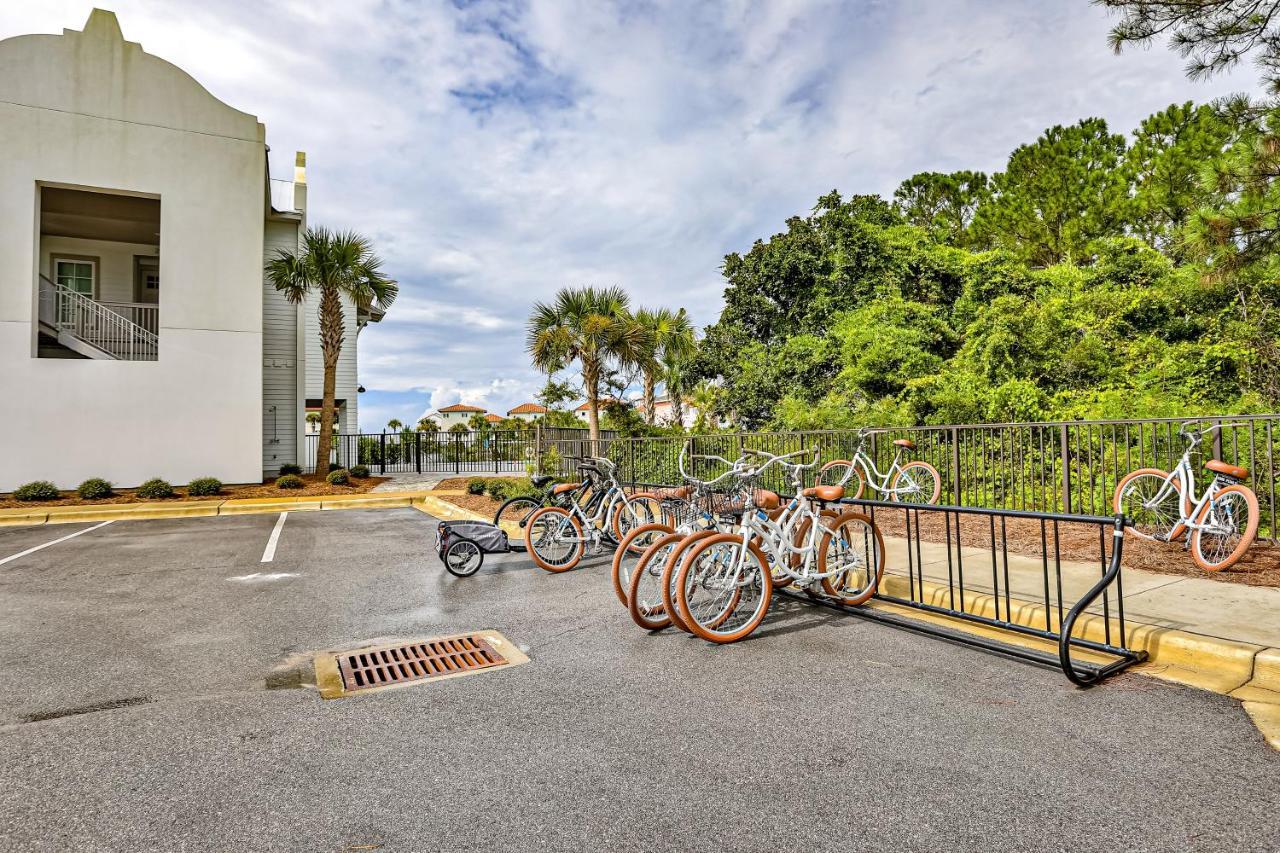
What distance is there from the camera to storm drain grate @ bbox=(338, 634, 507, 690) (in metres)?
4.12

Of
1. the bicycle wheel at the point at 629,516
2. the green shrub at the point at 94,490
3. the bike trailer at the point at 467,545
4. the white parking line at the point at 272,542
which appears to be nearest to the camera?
the bike trailer at the point at 467,545

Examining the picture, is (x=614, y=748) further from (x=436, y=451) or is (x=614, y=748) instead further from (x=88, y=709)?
(x=436, y=451)

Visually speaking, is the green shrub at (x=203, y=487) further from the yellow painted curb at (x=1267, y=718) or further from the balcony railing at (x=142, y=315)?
the yellow painted curb at (x=1267, y=718)

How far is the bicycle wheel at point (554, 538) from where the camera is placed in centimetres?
738

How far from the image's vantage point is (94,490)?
47.1 feet

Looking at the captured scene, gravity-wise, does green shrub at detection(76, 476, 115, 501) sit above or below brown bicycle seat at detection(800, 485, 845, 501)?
below

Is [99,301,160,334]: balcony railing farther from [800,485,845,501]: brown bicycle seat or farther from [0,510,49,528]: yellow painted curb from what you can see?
[800,485,845,501]: brown bicycle seat

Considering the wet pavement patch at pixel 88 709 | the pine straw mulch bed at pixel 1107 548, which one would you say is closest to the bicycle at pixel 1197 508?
the pine straw mulch bed at pixel 1107 548

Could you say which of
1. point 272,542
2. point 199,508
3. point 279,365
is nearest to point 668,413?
point 279,365

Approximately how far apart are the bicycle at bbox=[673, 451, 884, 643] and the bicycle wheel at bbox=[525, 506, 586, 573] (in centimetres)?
234

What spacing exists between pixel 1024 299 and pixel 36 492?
22792 mm

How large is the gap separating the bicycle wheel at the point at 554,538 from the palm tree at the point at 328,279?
41.4 ft

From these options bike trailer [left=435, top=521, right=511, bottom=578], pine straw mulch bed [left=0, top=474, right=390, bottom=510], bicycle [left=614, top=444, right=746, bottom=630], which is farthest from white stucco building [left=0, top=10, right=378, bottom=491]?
bicycle [left=614, top=444, right=746, bottom=630]

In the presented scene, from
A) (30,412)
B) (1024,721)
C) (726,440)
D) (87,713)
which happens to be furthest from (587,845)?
(30,412)
